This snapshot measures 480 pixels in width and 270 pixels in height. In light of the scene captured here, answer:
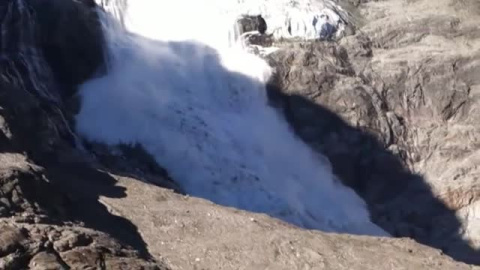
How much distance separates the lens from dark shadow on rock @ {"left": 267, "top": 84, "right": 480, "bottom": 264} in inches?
1449

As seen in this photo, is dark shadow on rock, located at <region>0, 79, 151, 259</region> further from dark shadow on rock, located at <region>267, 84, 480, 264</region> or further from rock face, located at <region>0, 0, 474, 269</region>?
dark shadow on rock, located at <region>267, 84, 480, 264</region>

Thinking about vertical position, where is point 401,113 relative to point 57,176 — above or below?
below

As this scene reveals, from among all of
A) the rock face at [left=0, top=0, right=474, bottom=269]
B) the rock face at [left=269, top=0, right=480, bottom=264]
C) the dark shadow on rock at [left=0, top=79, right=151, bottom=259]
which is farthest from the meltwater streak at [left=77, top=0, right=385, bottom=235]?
the dark shadow on rock at [left=0, top=79, right=151, bottom=259]

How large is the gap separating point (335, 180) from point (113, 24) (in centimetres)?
894

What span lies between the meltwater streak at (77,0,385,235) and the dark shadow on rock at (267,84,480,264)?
0.45 m

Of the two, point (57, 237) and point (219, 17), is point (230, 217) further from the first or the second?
point (219, 17)

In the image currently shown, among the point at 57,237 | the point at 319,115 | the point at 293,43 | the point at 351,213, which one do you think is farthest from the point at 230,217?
the point at 293,43

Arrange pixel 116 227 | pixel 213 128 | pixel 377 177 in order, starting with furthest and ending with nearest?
pixel 377 177, pixel 213 128, pixel 116 227

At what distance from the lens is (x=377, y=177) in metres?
39.0

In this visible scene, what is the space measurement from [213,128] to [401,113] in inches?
282

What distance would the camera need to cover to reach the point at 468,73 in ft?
138

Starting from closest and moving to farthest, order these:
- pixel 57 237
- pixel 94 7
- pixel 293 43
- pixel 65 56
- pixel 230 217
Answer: pixel 57 237 → pixel 230 217 → pixel 65 56 → pixel 94 7 → pixel 293 43

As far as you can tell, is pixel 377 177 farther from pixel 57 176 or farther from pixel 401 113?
pixel 57 176

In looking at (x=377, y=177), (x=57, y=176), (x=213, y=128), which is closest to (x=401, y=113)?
(x=377, y=177)
